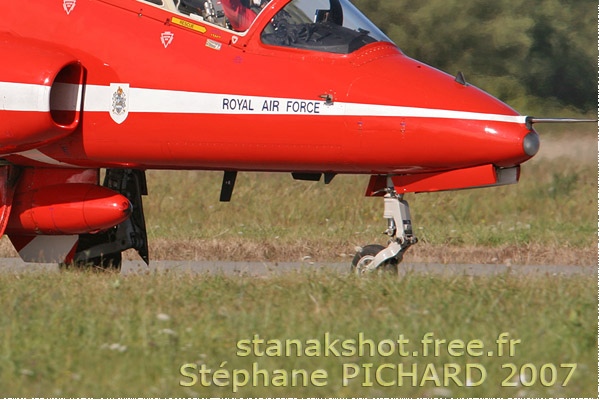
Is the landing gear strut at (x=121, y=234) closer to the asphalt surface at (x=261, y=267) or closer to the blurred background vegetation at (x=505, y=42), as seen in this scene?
the asphalt surface at (x=261, y=267)

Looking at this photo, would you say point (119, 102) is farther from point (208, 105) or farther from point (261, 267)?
point (261, 267)

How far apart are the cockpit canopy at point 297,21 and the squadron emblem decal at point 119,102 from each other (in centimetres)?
76

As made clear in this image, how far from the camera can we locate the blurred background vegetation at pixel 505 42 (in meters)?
26.0

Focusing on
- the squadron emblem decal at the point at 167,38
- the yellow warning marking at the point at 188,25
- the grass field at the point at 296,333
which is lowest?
the grass field at the point at 296,333

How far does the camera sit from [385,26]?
90.2ft

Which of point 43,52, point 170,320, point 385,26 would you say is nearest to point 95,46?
point 43,52

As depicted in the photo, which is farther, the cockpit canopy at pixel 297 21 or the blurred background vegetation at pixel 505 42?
the blurred background vegetation at pixel 505 42

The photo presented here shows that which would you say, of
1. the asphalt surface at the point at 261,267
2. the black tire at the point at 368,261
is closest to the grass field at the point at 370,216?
the asphalt surface at the point at 261,267

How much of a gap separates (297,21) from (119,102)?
160cm

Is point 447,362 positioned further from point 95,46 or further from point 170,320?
point 95,46

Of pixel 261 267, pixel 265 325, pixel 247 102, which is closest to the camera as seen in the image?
pixel 265 325

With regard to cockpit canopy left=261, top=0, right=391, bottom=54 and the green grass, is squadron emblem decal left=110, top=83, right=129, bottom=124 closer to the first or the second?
cockpit canopy left=261, top=0, right=391, bottom=54

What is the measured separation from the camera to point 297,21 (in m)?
9.43

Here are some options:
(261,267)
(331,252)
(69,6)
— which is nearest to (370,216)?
(331,252)
